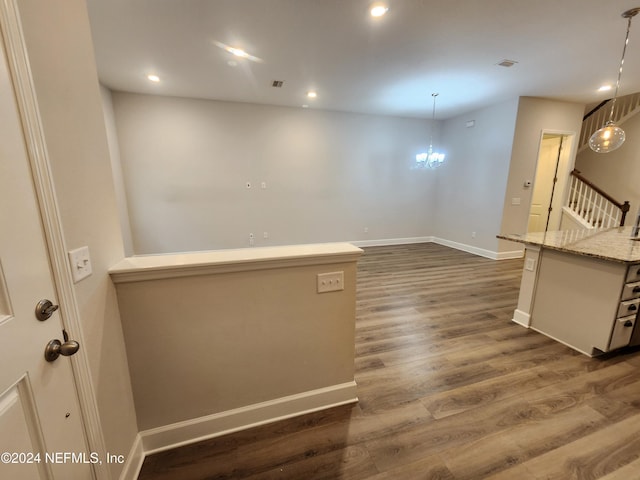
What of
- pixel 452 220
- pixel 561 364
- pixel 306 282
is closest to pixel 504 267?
pixel 452 220

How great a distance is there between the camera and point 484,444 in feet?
4.81

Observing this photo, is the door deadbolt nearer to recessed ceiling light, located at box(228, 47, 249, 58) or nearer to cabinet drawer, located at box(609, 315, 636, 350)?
recessed ceiling light, located at box(228, 47, 249, 58)

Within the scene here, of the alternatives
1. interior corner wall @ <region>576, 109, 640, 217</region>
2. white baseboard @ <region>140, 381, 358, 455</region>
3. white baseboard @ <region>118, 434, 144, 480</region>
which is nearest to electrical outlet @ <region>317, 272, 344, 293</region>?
white baseboard @ <region>140, 381, 358, 455</region>

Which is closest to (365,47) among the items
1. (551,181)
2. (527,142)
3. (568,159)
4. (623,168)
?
(527,142)

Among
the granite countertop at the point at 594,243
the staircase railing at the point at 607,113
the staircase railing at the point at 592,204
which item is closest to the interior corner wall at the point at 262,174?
the staircase railing at the point at 592,204

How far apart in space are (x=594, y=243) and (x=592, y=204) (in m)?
3.77

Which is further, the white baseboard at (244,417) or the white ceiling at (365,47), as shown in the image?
the white ceiling at (365,47)

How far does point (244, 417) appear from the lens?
5.08ft

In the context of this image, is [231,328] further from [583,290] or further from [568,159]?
[568,159]

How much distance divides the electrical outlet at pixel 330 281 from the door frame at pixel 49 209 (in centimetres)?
104

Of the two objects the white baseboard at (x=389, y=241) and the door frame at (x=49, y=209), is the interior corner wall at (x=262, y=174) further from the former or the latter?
the door frame at (x=49, y=209)

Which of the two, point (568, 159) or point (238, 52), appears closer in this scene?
point (238, 52)

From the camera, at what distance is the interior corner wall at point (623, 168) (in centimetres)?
517

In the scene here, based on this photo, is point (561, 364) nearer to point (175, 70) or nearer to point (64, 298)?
point (64, 298)
